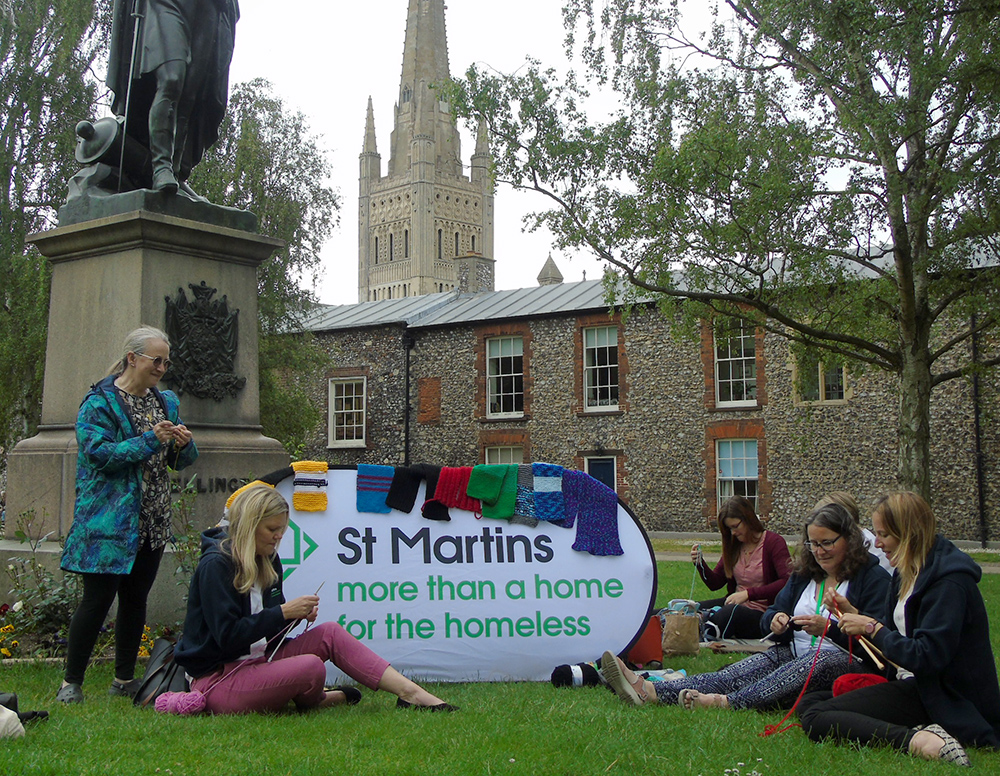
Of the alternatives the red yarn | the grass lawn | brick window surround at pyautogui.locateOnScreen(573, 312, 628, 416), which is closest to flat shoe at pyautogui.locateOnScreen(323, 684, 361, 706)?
the grass lawn

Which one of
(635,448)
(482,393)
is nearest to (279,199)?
(482,393)

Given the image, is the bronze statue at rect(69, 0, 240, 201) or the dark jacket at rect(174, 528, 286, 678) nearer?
the dark jacket at rect(174, 528, 286, 678)

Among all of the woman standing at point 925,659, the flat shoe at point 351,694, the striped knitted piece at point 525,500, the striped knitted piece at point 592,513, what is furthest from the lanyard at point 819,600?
the flat shoe at point 351,694

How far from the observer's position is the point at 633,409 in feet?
84.9

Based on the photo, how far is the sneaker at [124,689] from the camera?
5.01 metres

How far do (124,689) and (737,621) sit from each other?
4101 mm

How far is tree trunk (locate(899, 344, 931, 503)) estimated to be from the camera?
14180 millimetres

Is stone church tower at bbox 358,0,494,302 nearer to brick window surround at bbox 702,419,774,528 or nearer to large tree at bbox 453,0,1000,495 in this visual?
brick window surround at bbox 702,419,774,528

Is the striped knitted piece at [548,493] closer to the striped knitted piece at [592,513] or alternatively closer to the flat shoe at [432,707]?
the striped knitted piece at [592,513]

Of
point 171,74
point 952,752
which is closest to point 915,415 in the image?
point 952,752

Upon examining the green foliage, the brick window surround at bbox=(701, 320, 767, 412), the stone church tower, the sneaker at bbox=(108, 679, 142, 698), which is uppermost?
the stone church tower

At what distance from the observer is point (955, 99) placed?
1305cm

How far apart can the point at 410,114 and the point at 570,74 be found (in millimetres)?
106165

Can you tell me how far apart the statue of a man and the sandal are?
402cm
